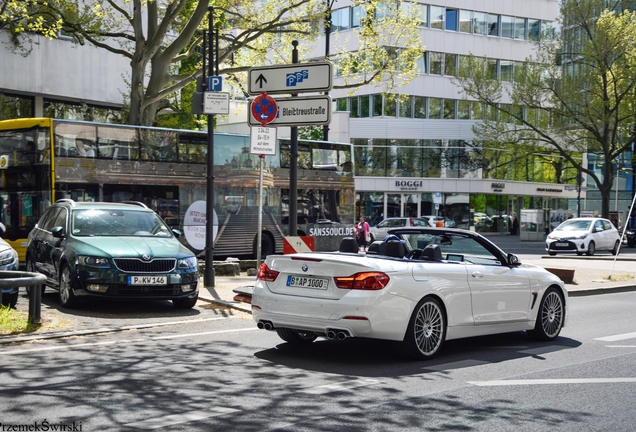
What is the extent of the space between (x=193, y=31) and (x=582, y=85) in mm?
31487

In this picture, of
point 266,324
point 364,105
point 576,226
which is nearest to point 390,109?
point 364,105

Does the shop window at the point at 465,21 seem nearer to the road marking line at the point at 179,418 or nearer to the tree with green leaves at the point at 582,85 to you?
the tree with green leaves at the point at 582,85

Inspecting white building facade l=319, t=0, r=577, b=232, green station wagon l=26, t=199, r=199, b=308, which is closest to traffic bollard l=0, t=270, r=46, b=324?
green station wagon l=26, t=199, r=199, b=308

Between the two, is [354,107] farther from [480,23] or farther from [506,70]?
[506,70]

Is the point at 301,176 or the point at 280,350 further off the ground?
the point at 301,176

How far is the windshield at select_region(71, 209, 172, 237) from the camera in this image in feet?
44.2

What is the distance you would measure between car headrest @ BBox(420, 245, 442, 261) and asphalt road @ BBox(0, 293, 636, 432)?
3.53 feet

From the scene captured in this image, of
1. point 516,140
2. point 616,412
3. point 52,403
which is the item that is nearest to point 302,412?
point 52,403

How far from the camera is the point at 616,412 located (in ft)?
21.5

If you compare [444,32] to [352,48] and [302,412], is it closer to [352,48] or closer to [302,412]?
[352,48]

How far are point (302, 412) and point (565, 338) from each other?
564 cm

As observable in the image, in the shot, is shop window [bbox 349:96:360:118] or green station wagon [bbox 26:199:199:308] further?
shop window [bbox 349:96:360:118]

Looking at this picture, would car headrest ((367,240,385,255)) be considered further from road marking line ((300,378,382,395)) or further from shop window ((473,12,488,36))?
shop window ((473,12,488,36))

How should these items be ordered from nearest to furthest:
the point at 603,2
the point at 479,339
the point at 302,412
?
the point at 302,412 < the point at 479,339 < the point at 603,2
